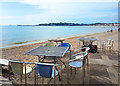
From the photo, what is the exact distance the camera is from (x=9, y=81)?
3.46m

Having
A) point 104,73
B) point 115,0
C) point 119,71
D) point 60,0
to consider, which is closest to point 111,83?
point 104,73

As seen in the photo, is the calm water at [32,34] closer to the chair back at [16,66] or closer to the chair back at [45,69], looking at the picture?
the chair back at [16,66]

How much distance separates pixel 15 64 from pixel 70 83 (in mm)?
1442

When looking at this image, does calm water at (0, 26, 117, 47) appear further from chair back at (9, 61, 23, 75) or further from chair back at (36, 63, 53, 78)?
chair back at (36, 63, 53, 78)

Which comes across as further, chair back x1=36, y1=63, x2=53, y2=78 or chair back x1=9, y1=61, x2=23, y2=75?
chair back x1=9, y1=61, x2=23, y2=75

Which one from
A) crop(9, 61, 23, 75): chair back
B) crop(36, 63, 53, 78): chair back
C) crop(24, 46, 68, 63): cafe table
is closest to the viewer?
crop(36, 63, 53, 78): chair back

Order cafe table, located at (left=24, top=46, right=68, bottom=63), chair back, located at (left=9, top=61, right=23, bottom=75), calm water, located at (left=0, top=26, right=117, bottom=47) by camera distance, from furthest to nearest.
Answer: calm water, located at (left=0, top=26, right=117, bottom=47) < cafe table, located at (left=24, top=46, right=68, bottom=63) < chair back, located at (left=9, top=61, right=23, bottom=75)

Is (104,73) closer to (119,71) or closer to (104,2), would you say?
(119,71)

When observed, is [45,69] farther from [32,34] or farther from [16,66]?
[32,34]

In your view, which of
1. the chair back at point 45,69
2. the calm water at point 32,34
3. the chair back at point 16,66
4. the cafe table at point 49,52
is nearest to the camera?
the chair back at point 45,69

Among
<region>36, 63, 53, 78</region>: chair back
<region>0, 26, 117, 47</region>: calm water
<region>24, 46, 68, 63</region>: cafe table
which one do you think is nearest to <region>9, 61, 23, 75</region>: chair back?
<region>36, 63, 53, 78</region>: chair back

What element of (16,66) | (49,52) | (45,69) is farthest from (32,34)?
(45,69)

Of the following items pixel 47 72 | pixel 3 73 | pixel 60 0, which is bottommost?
pixel 3 73

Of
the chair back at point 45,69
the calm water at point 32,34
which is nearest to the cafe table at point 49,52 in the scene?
the chair back at point 45,69
